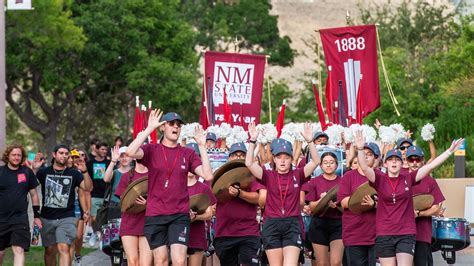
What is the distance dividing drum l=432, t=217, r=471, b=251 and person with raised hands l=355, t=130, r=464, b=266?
1694 mm

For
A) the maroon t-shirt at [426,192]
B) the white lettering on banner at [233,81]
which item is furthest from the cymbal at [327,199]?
the white lettering on banner at [233,81]

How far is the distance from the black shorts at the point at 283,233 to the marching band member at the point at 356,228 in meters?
0.93

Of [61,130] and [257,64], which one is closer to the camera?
[257,64]

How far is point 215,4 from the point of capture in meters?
85.1

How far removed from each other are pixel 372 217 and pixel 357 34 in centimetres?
1164

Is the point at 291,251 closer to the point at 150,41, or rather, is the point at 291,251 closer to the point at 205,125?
the point at 205,125

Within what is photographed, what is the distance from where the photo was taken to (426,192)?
1622 centimetres

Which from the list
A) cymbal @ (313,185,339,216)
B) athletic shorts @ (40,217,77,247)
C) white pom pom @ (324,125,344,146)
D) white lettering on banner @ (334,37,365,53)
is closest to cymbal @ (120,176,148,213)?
cymbal @ (313,185,339,216)

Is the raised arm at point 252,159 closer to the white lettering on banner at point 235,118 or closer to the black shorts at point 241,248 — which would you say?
the black shorts at point 241,248

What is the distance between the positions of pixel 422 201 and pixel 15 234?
5.03 meters

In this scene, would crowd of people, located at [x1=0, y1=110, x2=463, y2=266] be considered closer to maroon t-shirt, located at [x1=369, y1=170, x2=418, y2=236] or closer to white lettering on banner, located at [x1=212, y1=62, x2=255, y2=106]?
maroon t-shirt, located at [x1=369, y1=170, x2=418, y2=236]

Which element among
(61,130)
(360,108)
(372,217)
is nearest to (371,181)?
(372,217)

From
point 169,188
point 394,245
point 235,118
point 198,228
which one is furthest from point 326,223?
point 235,118

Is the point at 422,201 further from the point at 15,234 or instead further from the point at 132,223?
the point at 15,234
